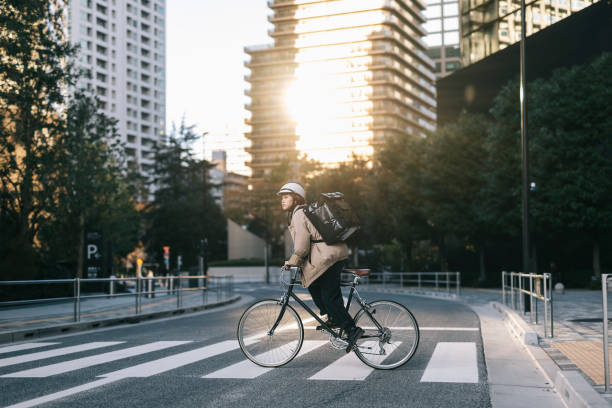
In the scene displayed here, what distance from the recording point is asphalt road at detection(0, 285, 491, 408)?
18.3 feet

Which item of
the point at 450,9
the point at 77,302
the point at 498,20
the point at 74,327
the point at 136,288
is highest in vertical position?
the point at 450,9

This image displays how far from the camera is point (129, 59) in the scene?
4983 inches

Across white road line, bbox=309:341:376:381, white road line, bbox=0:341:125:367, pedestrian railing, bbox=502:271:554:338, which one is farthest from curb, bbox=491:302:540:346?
white road line, bbox=0:341:125:367

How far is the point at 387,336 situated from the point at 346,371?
21.6 inches

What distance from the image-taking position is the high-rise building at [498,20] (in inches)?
1334

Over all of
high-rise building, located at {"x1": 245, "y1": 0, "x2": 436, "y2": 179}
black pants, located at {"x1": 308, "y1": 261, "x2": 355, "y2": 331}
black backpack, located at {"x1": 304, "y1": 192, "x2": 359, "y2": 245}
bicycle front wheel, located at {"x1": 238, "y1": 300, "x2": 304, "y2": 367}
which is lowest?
bicycle front wheel, located at {"x1": 238, "y1": 300, "x2": 304, "y2": 367}

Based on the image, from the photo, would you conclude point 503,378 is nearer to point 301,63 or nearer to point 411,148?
point 411,148

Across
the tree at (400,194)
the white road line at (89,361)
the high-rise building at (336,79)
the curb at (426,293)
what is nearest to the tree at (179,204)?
the tree at (400,194)

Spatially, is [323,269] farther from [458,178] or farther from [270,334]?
[458,178]

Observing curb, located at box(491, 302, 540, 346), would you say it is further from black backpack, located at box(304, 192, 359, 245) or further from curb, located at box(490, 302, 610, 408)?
black backpack, located at box(304, 192, 359, 245)

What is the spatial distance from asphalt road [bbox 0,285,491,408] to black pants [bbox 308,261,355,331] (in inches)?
22.7

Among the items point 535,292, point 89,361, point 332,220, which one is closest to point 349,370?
point 332,220

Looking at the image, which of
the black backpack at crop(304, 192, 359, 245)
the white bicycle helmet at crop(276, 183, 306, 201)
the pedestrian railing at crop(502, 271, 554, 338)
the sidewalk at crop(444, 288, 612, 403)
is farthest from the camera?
the pedestrian railing at crop(502, 271, 554, 338)

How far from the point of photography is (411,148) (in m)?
42.8
